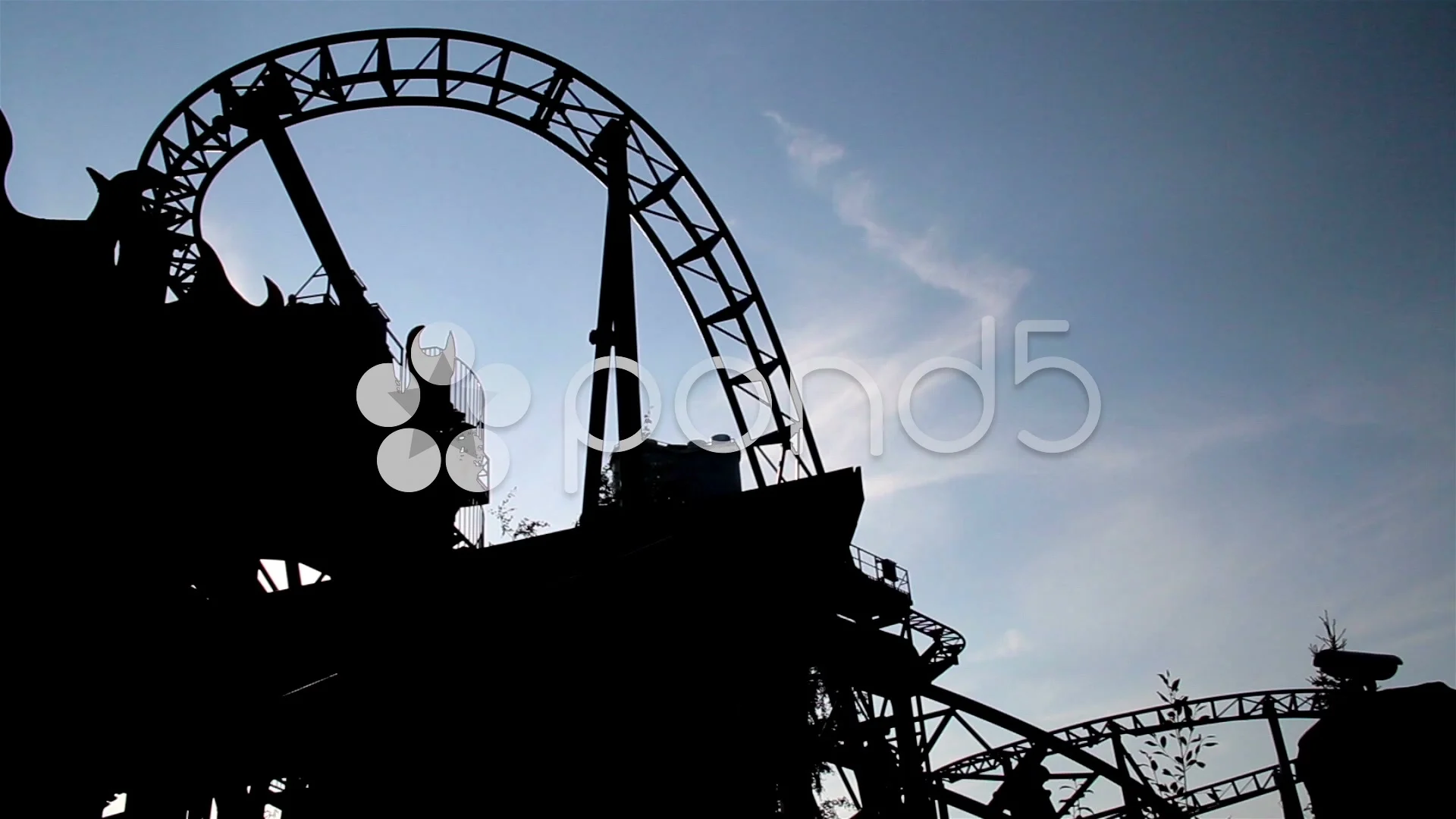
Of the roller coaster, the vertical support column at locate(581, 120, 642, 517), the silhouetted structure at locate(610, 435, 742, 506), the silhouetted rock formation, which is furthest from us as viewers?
the silhouetted structure at locate(610, 435, 742, 506)

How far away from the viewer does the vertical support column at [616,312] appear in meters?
14.9

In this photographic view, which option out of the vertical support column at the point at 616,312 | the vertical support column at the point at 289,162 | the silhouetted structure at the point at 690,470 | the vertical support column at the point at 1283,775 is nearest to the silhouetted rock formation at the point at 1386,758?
the vertical support column at the point at 1283,775

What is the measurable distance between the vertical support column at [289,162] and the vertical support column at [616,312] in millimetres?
4299

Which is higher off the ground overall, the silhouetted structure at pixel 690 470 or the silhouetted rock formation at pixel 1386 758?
the silhouetted structure at pixel 690 470

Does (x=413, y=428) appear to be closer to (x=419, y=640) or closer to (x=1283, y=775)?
(x=419, y=640)

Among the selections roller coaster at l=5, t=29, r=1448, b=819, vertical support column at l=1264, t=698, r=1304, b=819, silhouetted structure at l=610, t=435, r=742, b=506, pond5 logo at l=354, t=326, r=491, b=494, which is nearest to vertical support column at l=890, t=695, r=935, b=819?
roller coaster at l=5, t=29, r=1448, b=819

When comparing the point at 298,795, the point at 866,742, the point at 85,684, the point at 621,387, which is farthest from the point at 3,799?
the point at 866,742

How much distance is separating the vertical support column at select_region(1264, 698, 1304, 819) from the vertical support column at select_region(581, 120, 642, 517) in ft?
36.0

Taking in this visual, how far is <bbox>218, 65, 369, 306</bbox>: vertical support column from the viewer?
15406 millimetres

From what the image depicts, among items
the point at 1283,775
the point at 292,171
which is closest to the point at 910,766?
the point at 1283,775

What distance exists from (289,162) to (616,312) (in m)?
6.89

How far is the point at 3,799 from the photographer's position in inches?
239

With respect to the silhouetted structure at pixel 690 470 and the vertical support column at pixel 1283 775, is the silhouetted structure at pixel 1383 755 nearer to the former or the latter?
the vertical support column at pixel 1283 775

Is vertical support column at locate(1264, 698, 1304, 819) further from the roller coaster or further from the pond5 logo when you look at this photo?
the pond5 logo
